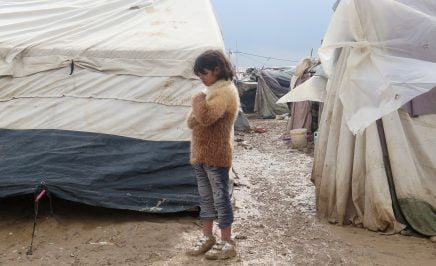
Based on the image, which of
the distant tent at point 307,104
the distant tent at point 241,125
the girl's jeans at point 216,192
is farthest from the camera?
the distant tent at point 241,125

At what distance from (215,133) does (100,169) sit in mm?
1517

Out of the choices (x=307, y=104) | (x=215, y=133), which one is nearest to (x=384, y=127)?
(x=215, y=133)

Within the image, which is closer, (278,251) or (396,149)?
(278,251)

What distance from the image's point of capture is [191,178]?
15.1 ft

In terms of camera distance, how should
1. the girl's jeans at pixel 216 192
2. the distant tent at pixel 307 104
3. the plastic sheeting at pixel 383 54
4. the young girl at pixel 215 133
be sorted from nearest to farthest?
the young girl at pixel 215 133
the girl's jeans at pixel 216 192
the plastic sheeting at pixel 383 54
the distant tent at pixel 307 104

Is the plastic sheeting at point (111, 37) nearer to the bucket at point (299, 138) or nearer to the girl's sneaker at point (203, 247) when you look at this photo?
the girl's sneaker at point (203, 247)

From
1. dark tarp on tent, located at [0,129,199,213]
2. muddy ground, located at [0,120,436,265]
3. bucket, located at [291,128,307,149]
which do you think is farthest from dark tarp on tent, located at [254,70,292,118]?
dark tarp on tent, located at [0,129,199,213]

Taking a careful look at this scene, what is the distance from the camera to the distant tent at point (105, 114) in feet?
14.6

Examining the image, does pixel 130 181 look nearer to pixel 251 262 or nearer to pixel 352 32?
pixel 251 262

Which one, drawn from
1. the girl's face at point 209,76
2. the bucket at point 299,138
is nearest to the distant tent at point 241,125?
the bucket at point 299,138

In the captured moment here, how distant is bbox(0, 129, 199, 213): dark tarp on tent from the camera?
431cm

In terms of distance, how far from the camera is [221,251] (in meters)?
3.54

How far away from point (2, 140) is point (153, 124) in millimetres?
1440

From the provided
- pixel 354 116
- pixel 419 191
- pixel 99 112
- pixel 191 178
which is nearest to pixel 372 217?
pixel 419 191
